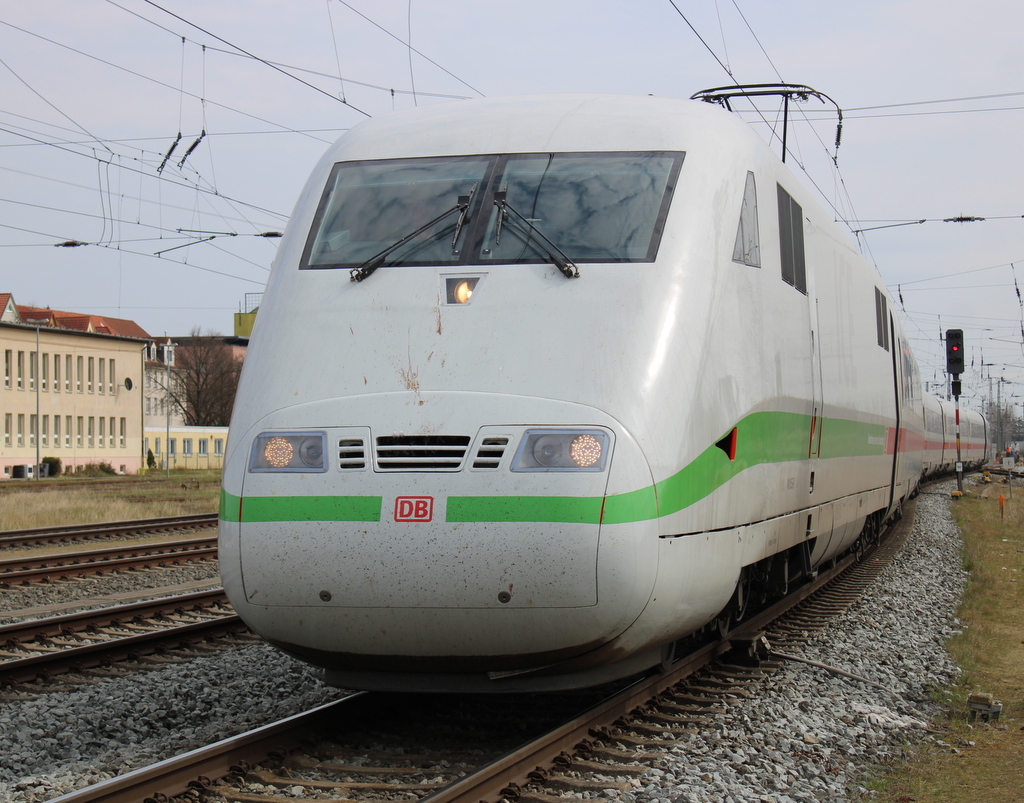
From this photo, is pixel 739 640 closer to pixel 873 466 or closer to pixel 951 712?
pixel 951 712

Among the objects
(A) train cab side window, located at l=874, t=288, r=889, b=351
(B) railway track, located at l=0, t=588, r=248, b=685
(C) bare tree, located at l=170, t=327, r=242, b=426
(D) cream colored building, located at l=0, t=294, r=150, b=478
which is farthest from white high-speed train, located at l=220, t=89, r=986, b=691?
(C) bare tree, located at l=170, t=327, r=242, b=426

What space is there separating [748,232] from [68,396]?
2273 inches

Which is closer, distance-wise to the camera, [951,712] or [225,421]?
[951,712]

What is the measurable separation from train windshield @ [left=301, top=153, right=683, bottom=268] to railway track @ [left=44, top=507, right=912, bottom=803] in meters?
2.34

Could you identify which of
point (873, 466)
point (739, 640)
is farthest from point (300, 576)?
point (873, 466)

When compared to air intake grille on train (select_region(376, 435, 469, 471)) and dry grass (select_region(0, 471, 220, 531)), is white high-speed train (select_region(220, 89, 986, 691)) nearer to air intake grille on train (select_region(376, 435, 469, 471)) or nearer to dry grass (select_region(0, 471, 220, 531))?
air intake grille on train (select_region(376, 435, 469, 471))

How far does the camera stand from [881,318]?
12680 mm

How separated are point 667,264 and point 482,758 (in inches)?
100

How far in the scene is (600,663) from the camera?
212 inches

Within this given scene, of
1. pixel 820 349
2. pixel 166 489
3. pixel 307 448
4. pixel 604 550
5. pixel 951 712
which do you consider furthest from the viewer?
pixel 166 489

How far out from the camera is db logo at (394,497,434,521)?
5.07m

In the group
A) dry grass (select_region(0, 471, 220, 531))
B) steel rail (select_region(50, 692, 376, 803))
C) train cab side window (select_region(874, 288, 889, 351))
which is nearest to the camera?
steel rail (select_region(50, 692, 376, 803))

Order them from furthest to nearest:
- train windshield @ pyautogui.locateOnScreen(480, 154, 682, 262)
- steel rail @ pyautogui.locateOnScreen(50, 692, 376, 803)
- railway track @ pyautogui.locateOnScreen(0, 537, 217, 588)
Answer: railway track @ pyautogui.locateOnScreen(0, 537, 217, 588)
train windshield @ pyautogui.locateOnScreen(480, 154, 682, 262)
steel rail @ pyautogui.locateOnScreen(50, 692, 376, 803)

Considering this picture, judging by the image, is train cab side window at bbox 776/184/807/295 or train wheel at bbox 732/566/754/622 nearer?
train wheel at bbox 732/566/754/622
